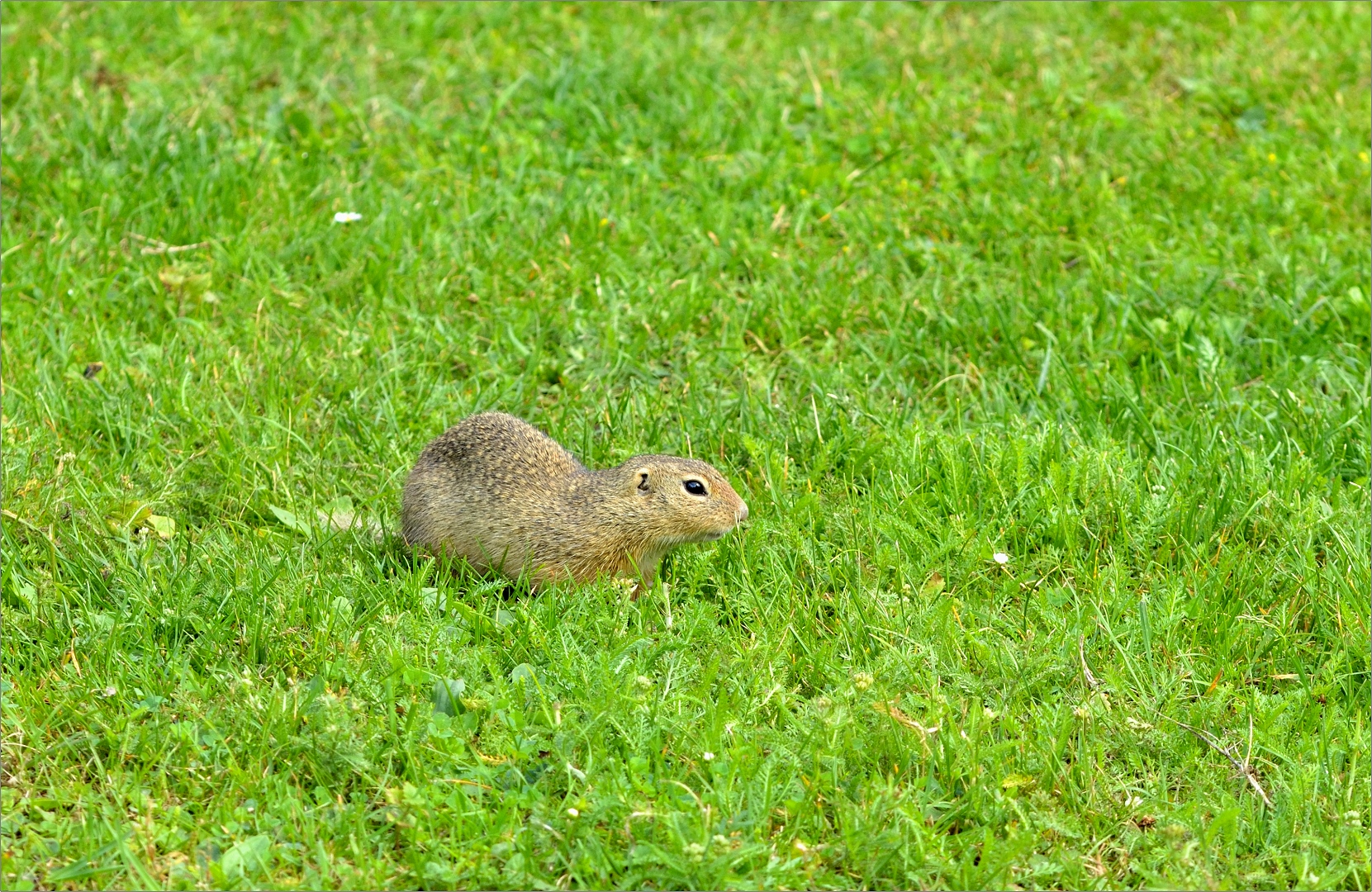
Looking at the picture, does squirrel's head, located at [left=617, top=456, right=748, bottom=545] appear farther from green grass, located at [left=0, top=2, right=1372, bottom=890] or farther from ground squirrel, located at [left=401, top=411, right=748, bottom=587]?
green grass, located at [left=0, top=2, right=1372, bottom=890]

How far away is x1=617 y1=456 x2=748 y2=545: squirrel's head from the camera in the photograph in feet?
14.4

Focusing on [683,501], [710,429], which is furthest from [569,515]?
[710,429]

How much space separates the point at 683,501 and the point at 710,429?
2.80 ft

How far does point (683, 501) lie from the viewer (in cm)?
441

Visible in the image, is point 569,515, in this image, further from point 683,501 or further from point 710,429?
point 710,429

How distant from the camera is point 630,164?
7.13 m

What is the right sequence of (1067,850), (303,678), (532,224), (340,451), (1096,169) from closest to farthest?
(1067,850) < (303,678) < (340,451) < (532,224) < (1096,169)

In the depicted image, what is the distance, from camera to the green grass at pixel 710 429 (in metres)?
3.49

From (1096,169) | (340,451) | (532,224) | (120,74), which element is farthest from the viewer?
(120,74)

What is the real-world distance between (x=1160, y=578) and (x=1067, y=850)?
126 cm

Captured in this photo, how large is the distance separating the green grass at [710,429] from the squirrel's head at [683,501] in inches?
5.3

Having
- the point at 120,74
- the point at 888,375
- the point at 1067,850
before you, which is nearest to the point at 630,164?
the point at 888,375

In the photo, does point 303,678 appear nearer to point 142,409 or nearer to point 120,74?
point 142,409

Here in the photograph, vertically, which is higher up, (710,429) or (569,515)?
(569,515)
